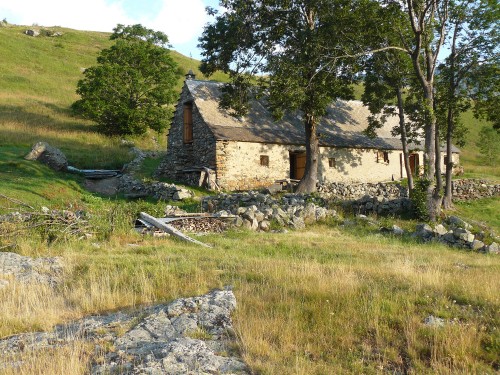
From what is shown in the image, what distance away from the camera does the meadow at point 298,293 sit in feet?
15.8

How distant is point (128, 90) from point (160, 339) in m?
36.9

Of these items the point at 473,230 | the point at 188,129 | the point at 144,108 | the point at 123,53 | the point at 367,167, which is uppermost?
the point at 123,53

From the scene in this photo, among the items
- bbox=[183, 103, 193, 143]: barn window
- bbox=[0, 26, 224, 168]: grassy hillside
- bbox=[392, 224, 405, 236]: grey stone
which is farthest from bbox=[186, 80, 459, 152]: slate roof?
bbox=[392, 224, 405, 236]: grey stone

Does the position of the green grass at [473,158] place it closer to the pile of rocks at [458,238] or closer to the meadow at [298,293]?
the pile of rocks at [458,238]

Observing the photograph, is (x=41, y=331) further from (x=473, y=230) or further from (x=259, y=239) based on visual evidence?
(x=473, y=230)

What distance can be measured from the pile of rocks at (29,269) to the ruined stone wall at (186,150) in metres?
17.9

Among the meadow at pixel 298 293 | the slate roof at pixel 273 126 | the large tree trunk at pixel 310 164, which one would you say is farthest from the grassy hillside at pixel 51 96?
the meadow at pixel 298 293

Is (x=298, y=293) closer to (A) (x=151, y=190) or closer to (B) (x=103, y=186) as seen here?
(A) (x=151, y=190)

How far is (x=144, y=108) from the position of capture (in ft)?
130

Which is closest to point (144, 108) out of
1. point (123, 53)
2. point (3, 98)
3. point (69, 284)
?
point (123, 53)

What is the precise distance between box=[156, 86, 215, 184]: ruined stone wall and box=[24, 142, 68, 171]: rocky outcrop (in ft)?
20.1

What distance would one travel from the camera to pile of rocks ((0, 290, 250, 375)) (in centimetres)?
439

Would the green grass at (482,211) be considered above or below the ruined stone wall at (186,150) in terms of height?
below

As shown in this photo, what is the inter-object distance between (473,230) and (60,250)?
48.8 feet
